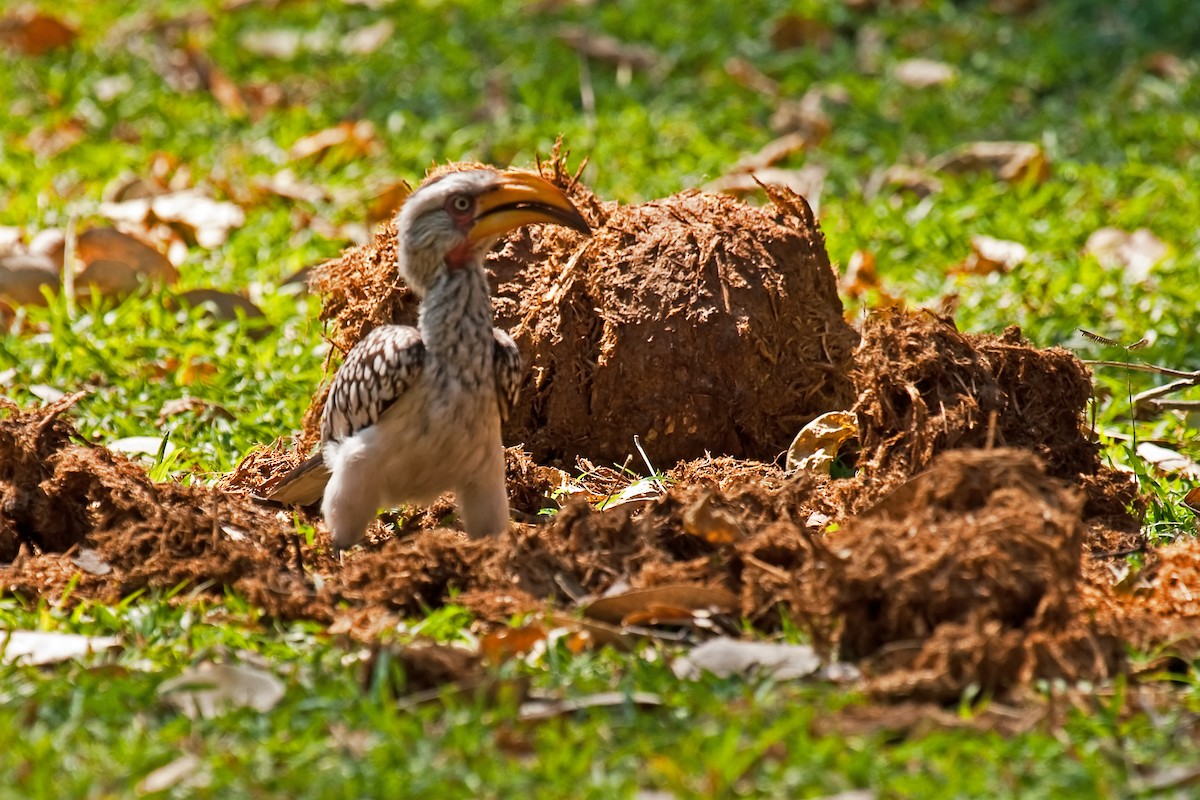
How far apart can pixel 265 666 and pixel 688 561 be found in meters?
1.05

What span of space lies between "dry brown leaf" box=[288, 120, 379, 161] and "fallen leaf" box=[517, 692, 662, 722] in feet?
19.1

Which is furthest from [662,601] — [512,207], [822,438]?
[822,438]

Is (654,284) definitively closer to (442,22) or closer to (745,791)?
(745,791)

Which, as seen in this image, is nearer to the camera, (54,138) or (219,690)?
(219,690)

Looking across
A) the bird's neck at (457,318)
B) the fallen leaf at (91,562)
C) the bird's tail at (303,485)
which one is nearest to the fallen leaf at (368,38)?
the bird's tail at (303,485)

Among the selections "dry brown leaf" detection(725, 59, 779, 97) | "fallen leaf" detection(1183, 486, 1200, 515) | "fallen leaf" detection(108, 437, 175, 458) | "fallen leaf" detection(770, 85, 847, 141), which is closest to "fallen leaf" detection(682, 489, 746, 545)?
"fallen leaf" detection(1183, 486, 1200, 515)

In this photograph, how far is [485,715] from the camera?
2924 millimetres

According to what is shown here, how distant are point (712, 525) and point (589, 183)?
4.44m

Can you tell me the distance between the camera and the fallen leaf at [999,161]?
25.9 ft

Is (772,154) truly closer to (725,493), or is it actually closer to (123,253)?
(123,253)

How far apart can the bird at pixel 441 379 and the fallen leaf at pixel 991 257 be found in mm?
3037

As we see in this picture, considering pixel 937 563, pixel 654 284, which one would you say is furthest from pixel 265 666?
pixel 654 284

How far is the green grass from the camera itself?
2.74 metres

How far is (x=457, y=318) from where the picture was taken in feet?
13.8
